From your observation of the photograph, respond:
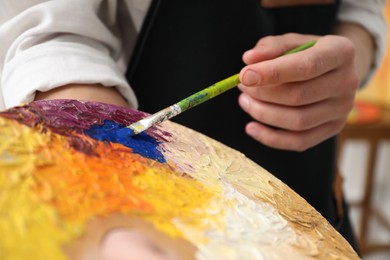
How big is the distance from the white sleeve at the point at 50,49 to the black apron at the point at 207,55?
0.12 meters

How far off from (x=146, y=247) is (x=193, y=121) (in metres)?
0.42

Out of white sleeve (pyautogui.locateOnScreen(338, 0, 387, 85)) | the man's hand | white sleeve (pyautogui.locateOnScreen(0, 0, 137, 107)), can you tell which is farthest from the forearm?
white sleeve (pyautogui.locateOnScreen(0, 0, 137, 107))

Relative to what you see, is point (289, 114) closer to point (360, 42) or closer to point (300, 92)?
point (300, 92)

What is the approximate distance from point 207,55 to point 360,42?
272 millimetres

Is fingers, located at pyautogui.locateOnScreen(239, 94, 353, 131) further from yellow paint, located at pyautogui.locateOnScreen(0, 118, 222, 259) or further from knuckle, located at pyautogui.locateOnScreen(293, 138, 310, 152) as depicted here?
yellow paint, located at pyautogui.locateOnScreen(0, 118, 222, 259)

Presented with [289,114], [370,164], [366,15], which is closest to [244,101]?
[289,114]

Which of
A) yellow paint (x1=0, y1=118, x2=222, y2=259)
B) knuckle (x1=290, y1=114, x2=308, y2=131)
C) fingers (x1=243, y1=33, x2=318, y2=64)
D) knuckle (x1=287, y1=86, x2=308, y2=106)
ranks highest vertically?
fingers (x1=243, y1=33, x2=318, y2=64)

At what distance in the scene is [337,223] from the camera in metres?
0.83

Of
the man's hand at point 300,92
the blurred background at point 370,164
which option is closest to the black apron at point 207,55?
the man's hand at point 300,92

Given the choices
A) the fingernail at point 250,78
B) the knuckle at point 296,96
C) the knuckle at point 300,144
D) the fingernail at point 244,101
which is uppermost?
the fingernail at point 250,78

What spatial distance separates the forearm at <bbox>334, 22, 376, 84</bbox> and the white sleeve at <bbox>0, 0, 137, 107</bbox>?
0.43 metres

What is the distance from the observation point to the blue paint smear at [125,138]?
17.1 inches

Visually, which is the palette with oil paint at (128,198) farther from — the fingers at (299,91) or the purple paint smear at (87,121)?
the fingers at (299,91)

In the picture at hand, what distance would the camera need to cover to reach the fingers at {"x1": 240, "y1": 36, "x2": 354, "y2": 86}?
1.94 ft
